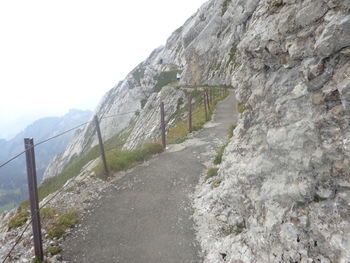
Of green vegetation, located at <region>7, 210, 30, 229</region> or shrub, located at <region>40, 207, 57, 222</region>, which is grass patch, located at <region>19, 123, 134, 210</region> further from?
shrub, located at <region>40, 207, 57, 222</region>

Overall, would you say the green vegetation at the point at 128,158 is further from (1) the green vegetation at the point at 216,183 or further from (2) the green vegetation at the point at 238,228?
(2) the green vegetation at the point at 238,228

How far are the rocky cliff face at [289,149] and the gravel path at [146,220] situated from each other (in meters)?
0.90

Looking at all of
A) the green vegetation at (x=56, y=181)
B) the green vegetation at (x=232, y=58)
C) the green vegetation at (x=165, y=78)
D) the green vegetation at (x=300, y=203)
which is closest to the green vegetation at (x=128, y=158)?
the green vegetation at (x=300, y=203)

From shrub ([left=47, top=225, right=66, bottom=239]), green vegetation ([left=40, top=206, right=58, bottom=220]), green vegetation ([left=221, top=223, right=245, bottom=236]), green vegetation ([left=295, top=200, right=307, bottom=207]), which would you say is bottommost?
green vegetation ([left=221, top=223, right=245, bottom=236])

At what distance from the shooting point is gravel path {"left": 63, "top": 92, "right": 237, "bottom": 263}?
8.27m

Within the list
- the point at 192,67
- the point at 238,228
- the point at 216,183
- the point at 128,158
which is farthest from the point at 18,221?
the point at 192,67

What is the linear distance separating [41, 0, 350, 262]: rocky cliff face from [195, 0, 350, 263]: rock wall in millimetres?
23

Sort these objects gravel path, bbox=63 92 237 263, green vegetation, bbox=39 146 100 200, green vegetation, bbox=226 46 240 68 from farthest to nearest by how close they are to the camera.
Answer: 1. green vegetation, bbox=226 46 240 68
2. green vegetation, bbox=39 146 100 200
3. gravel path, bbox=63 92 237 263

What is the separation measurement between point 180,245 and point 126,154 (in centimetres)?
856

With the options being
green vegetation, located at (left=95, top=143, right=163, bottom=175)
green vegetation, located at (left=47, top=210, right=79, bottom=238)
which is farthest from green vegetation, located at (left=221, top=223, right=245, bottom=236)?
green vegetation, located at (left=95, top=143, right=163, bottom=175)

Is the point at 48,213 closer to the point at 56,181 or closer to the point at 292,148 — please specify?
the point at 292,148

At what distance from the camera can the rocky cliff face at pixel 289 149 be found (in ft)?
17.9

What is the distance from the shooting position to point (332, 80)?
5.82 m

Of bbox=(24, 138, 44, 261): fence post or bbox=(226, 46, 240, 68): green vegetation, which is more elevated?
bbox=(226, 46, 240, 68): green vegetation
